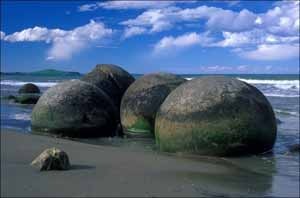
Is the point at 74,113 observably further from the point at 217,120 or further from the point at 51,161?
the point at 51,161

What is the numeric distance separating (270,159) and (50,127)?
4806mm

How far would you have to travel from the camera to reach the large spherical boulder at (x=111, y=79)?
12.9m

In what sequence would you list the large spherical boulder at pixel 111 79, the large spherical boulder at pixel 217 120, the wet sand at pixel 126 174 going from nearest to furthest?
1. the wet sand at pixel 126 174
2. the large spherical boulder at pixel 217 120
3. the large spherical boulder at pixel 111 79

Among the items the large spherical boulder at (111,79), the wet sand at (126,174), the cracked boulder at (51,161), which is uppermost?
the large spherical boulder at (111,79)

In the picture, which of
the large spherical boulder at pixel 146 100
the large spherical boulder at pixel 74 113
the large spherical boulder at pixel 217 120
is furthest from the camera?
the large spherical boulder at pixel 146 100

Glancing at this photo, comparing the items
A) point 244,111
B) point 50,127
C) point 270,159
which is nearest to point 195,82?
point 244,111

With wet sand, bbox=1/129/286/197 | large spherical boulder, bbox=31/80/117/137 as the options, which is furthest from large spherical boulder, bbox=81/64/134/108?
wet sand, bbox=1/129/286/197

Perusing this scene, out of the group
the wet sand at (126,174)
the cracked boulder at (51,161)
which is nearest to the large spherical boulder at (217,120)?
the wet sand at (126,174)

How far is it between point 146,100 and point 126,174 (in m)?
4.92

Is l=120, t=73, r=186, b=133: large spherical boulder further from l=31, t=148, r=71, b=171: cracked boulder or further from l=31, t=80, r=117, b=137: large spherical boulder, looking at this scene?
l=31, t=148, r=71, b=171: cracked boulder

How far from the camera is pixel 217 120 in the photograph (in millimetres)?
7953

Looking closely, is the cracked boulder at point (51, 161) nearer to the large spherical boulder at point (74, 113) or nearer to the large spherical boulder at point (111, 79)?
the large spherical boulder at point (74, 113)

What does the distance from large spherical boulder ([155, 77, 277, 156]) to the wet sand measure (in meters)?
0.30

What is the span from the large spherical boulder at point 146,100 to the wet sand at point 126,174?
7.73ft
